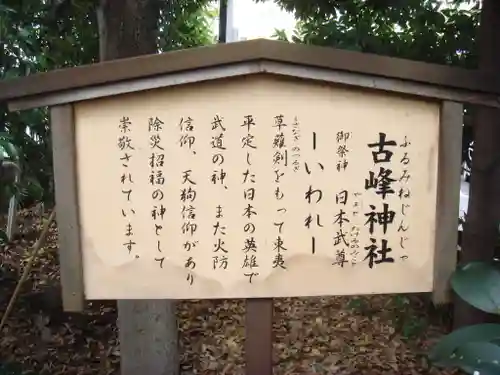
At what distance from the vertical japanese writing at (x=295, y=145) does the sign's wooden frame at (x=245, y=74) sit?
138 millimetres

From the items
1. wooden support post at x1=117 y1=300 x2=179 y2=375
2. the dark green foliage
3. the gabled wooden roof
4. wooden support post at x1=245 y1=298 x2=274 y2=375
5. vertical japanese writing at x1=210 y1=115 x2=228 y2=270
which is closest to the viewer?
the gabled wooden roof

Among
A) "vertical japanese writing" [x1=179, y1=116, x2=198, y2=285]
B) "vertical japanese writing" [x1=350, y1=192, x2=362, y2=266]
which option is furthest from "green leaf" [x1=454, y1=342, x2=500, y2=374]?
"vertical japanese writing" [x1=179, y1=116, x2=198, y2=285]

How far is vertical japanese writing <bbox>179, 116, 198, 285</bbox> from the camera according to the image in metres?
1.92

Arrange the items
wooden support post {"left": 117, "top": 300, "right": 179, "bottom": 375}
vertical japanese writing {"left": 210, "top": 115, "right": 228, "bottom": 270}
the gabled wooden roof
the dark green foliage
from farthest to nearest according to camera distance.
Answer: wooden support post {"left": 117, "top": 300, "right": 179, "bottom": 375}
the dark green foliage
vertical japanese writing {"left": 210, "top": 115, "right": 228, "bottom": 270}
the gabled wooden roof

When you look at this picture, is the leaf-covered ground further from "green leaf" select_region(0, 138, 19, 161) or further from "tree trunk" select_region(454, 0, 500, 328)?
"green leaf" select_region(0, 138, 19, 161)

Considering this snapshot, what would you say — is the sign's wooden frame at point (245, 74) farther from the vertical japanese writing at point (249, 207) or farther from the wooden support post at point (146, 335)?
the wooden support post at point (146, 335)

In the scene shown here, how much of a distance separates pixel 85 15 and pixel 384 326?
102 inches

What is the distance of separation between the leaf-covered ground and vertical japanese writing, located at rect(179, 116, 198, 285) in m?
1.83

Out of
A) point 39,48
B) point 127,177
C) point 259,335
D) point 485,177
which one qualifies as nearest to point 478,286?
point 259,335

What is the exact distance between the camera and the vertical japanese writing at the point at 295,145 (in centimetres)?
191

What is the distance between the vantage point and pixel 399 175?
1.95 m

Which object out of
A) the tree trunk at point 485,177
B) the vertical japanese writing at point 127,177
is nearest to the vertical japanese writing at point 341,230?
the vertical japanese writing at point 127,177

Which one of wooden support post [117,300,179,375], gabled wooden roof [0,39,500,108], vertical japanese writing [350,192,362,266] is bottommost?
wooden support post [117,300,179,375]

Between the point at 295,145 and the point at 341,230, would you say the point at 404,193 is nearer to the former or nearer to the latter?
the point at 341,230
